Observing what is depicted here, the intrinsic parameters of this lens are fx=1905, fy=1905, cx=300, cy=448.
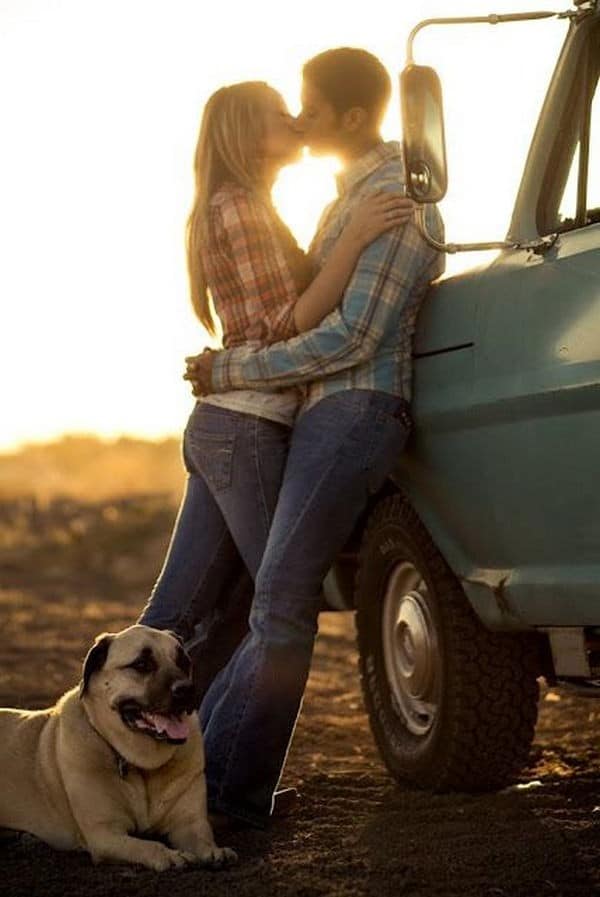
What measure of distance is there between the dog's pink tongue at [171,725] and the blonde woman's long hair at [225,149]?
4.75 feet

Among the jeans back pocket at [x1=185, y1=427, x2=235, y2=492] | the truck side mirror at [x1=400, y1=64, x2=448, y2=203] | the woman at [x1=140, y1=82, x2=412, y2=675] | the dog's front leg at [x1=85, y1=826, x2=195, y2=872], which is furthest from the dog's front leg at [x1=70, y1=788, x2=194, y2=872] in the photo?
the truck side mirror at [x1=400, y1=64, x2=448, y2=203]

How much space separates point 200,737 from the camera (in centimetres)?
584

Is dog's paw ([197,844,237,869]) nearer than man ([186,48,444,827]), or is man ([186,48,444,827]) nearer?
dog's paw ([197,844,237,869])

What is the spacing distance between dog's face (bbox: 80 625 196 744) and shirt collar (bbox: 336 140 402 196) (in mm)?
1585

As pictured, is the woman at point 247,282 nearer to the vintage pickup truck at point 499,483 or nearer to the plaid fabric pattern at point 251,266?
the plaid fabric pattern at point 251,266

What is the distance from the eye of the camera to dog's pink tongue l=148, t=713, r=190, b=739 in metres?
5.64

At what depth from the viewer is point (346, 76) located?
19.6 feet

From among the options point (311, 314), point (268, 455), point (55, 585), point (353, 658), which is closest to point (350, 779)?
point (268, 455)

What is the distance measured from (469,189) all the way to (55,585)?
11.5 m

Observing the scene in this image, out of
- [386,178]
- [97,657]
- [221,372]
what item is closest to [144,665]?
[97,657]

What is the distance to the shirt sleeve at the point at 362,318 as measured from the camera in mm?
5844

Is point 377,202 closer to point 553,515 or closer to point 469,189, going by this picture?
point 469,189

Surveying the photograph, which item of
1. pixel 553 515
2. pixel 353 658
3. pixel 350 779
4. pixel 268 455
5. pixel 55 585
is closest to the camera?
pixel 553 515

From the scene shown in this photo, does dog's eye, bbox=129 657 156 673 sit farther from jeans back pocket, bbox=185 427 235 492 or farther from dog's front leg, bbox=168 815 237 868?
jeans back pocket, bbox=185 427 235 492
